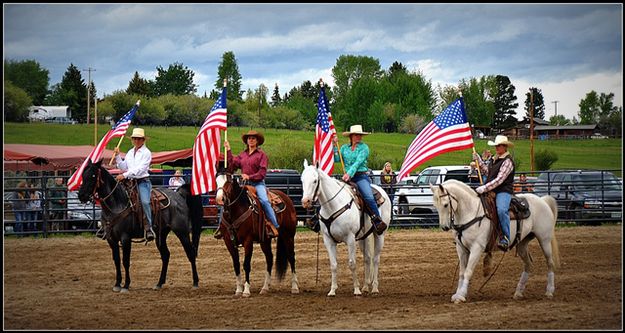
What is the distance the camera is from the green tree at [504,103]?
4471 inches

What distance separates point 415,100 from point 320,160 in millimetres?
88007

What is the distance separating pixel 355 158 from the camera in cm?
1150

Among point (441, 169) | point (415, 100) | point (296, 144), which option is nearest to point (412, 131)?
point (415, 100)

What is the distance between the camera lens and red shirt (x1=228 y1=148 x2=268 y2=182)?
11.5 meters

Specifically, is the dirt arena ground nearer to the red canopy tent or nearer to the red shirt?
the red shirt

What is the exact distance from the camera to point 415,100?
9875cm

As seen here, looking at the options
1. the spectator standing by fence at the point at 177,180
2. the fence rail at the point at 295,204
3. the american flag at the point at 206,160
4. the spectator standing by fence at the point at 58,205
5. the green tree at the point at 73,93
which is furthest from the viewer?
the green tree at the point at 73,93

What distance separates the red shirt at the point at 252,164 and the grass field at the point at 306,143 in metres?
34.0

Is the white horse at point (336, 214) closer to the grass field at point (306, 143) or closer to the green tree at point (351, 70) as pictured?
the grass field at point (306, 143)

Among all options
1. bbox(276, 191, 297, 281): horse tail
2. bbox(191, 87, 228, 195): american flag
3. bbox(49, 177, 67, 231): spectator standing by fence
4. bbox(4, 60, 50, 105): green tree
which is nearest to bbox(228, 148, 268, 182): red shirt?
bbox(191, 87, 228, 195): american flag

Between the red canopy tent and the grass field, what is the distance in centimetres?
1751

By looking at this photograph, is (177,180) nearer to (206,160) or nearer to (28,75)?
(206,160)

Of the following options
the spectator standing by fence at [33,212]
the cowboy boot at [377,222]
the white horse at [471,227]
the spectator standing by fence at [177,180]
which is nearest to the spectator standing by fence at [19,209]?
the spectator standing by fence at [33,212]

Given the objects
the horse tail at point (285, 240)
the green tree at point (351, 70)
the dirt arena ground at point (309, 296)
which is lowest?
the dirt arena ground at point (309, 296)
